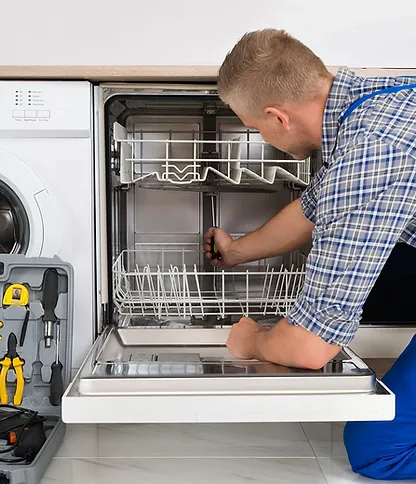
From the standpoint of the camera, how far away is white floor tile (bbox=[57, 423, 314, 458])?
1454 millimetres

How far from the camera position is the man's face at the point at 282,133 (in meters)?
1.25

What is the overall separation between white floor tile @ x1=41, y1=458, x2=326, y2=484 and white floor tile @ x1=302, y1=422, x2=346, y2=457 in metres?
0.07

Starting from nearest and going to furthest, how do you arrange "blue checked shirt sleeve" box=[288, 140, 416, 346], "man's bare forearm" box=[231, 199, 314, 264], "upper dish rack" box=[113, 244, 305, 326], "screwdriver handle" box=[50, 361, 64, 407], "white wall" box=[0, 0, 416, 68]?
1. "blue checked shirt sleeve" box=[288, 140, 416, 346]
2. "screwdriver handle" box=[50, 361, 64, 407]
3. "man's bare forearm" box=[231, 199, 314, 264]
4. "upper dish rack" box=[113, 244, 305, 326]
5. "white wall" box=[0, 0, 416, 68]

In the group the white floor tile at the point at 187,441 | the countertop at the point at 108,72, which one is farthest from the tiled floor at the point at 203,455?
the countertop at the point at 108,72

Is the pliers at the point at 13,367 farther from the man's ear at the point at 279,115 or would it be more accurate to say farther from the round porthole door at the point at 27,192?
the man's ear at the point at 279,115

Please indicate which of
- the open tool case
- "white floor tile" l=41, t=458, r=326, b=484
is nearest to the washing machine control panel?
the open tool case

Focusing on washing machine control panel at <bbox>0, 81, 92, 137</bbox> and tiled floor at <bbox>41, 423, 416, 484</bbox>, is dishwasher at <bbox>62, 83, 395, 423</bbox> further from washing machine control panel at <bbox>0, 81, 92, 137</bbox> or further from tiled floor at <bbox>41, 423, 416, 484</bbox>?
tiled floor at <bbox>41, 423, 416, 484</bbox>

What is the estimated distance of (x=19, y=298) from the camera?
1.49m

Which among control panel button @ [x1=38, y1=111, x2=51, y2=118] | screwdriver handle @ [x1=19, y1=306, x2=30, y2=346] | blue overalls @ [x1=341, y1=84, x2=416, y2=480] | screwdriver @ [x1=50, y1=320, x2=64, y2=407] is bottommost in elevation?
blue overalls @ [x1=341, y1=84, x2=416, y2=480]

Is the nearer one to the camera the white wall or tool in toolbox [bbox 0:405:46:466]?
tool in toolbox [bbox 0:405:46:466]

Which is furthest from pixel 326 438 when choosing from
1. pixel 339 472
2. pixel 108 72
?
pixel 108 72

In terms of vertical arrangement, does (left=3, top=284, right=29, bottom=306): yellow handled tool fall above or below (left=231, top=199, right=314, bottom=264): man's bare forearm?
below

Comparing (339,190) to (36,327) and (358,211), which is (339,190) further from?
(36,327)

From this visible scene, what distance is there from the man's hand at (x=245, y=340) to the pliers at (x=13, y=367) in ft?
1.73
